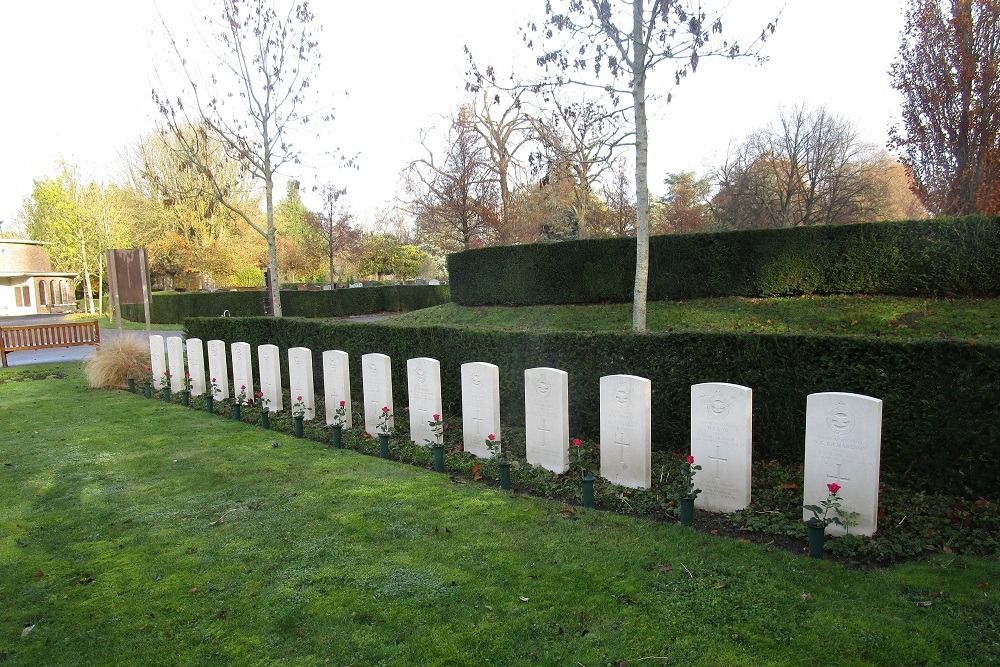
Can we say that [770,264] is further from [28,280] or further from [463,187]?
[28,280]

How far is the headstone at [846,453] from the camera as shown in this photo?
13.5ft

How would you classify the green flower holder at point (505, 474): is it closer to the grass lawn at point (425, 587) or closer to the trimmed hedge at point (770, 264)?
the grass lawn at point (425, 587)

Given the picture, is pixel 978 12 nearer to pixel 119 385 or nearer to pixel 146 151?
pixel 119 385

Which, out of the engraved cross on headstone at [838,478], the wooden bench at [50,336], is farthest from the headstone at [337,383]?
the wooden bench at [50,336]

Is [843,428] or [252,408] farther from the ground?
[843,428]

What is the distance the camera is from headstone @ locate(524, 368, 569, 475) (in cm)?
576

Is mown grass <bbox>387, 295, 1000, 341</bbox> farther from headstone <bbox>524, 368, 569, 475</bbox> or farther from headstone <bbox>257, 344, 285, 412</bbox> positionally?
headstone <bbox>524, 368, 569, 475</bbox>

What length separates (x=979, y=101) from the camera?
578 inches

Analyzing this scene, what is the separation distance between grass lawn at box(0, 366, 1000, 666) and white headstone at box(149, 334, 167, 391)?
20.9 ft

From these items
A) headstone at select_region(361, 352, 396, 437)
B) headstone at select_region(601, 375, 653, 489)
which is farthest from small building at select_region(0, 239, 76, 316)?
headstone at select_region(601, 375, 653, 489)

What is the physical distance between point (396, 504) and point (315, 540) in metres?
0.86

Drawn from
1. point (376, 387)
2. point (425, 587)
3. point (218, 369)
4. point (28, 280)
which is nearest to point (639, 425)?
point (425, 587)

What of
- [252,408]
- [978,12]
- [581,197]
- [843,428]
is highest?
[978,12]

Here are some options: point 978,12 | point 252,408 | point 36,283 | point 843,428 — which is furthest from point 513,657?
point 36,283
